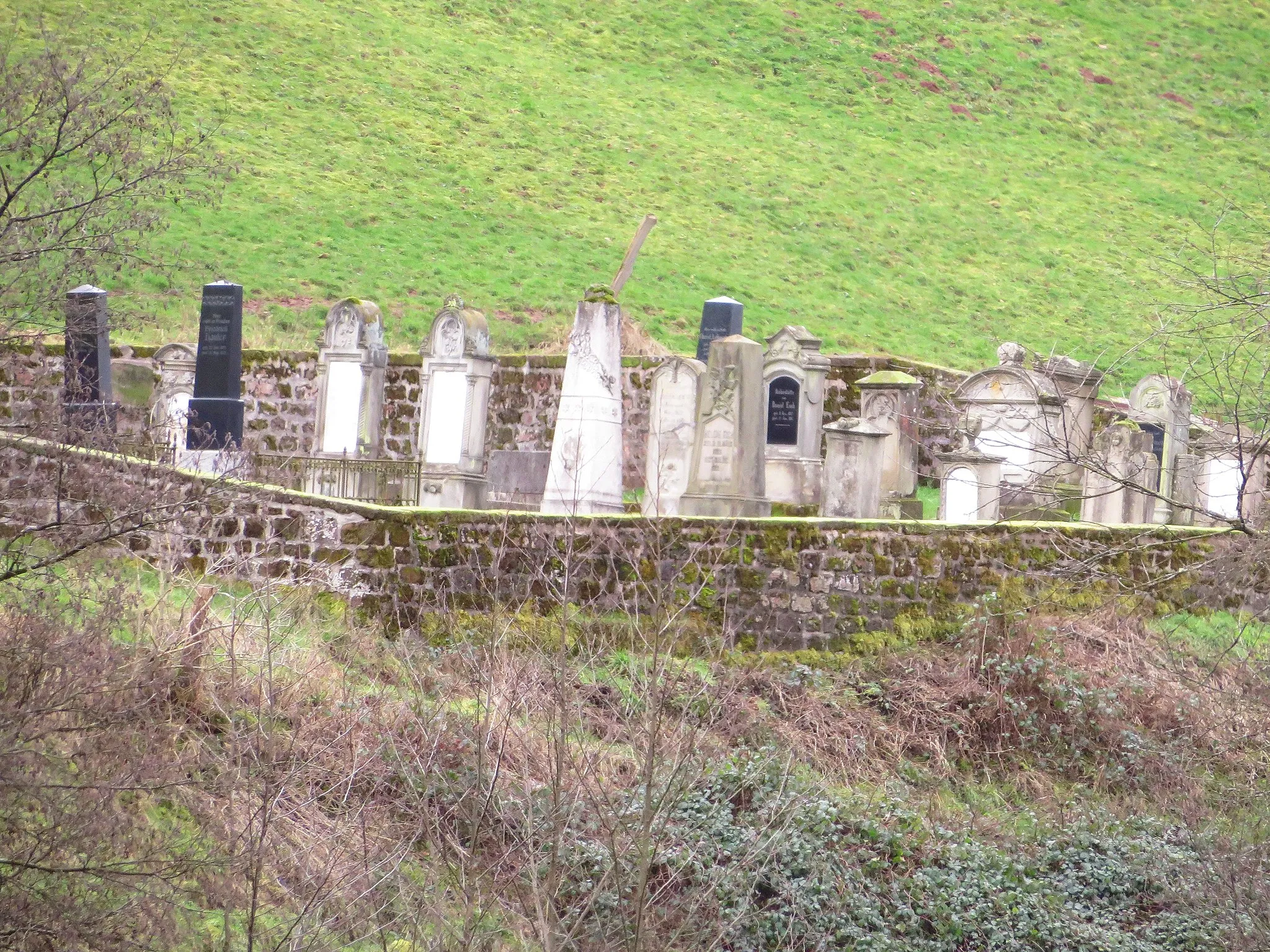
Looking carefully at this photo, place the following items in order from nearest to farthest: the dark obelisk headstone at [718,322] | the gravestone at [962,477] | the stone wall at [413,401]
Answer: the gravestone at [962,477] < the dark obelisk headstone at [718,322] < the stone wall at [413,401]

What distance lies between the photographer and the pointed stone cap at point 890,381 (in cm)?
1847

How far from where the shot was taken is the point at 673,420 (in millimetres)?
15539

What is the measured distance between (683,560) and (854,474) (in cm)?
353

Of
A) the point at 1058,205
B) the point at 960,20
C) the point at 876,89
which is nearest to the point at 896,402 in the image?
the point at 1058,205

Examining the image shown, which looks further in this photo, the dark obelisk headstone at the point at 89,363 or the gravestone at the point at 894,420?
the gravestone at the point at 894,420

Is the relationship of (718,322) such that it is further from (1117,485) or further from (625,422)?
(1117,485)

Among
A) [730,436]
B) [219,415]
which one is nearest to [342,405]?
[219,415]

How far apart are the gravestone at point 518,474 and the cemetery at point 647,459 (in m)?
0.04

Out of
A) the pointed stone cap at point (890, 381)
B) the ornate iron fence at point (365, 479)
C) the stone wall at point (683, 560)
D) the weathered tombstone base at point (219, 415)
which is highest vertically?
the pointed stone cap at point (890, 381)

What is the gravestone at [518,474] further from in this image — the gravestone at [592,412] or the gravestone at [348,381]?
the gravestone at [592,412]

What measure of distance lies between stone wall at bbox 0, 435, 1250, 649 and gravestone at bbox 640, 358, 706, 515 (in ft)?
9.25

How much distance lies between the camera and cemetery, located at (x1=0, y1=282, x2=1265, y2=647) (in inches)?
479

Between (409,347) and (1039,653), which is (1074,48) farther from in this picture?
(1039,653)

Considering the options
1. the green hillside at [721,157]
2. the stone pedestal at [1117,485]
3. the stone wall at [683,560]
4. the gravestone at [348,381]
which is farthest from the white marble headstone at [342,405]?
the stone pedestal at [1117,485]
